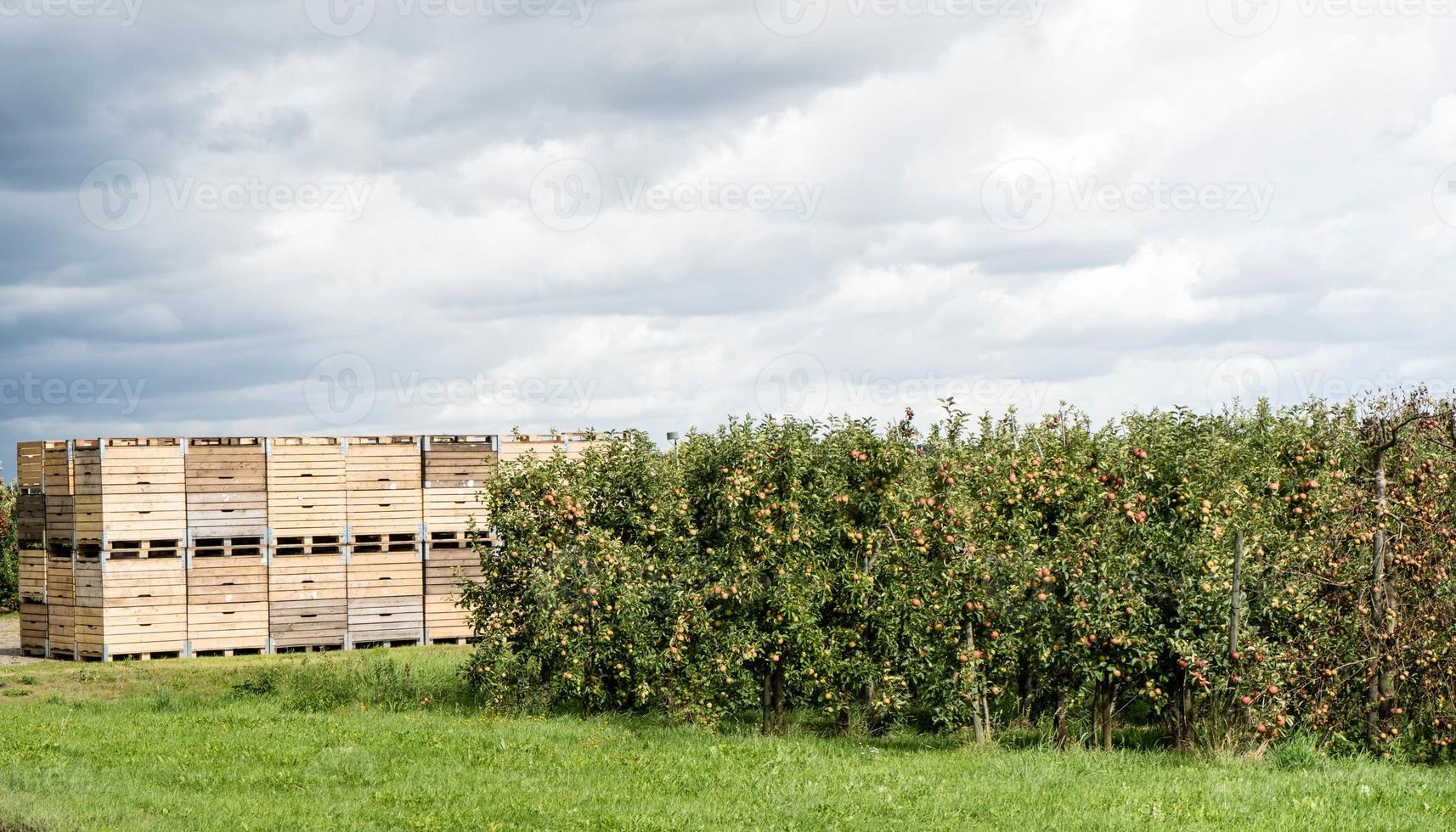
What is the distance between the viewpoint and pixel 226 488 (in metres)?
20.7

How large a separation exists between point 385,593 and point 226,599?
269 centimetres

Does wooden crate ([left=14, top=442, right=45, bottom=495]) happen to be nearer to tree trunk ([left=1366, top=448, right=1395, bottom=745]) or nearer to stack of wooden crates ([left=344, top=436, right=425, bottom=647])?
stack of wooden crates ([left=344, top=436, right=425, bottom=647])

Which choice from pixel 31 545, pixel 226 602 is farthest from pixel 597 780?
pixel 31 545

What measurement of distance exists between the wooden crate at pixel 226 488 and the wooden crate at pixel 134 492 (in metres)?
0.18

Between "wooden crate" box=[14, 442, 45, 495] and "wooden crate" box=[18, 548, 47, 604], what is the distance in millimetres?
1204

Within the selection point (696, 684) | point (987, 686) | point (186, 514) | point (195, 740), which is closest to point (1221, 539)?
point (987, 686)

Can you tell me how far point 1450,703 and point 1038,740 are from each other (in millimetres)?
4186

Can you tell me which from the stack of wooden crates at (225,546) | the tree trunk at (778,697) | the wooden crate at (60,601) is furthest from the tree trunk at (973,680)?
the wooden crate at (60,601)

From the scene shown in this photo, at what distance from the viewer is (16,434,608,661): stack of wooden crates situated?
20344 mm

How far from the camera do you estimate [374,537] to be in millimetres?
21641

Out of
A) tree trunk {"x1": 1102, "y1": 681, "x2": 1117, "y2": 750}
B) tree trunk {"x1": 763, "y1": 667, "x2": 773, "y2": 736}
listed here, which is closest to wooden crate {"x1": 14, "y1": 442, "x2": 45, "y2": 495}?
tree trunk {"x1": 763, "y1": 667, "x2": 773, "y2": 736}

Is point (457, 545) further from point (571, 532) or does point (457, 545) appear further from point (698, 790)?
point (698, 790)

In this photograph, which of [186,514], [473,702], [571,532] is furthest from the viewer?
[186,514]

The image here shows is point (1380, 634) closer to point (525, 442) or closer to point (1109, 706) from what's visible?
point (1109, 706)
